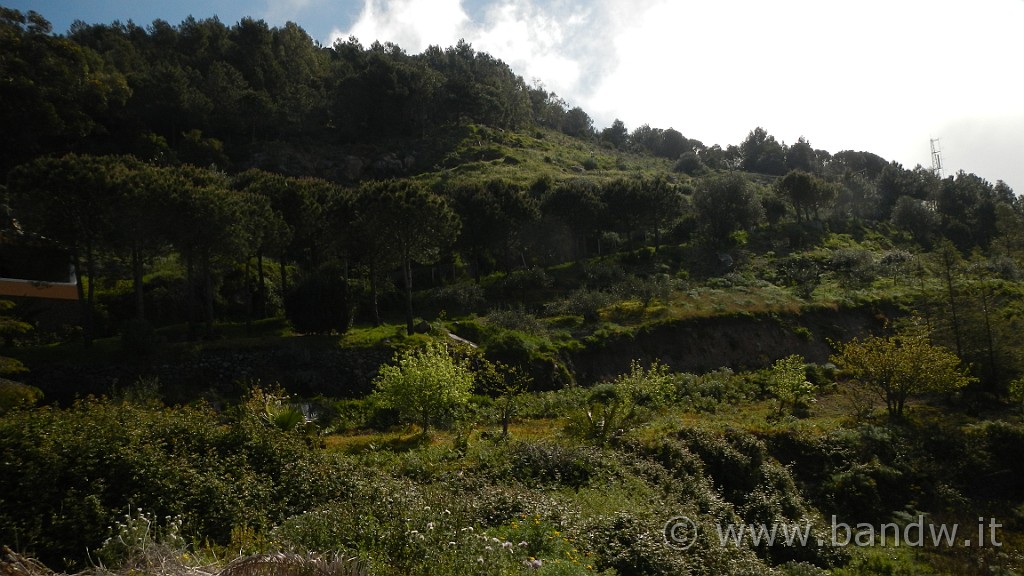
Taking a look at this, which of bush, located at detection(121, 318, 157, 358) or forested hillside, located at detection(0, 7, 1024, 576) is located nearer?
forested hillside, located at detection(0, 7, 1024, 576)

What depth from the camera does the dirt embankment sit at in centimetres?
3834

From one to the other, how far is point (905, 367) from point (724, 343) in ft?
55.3

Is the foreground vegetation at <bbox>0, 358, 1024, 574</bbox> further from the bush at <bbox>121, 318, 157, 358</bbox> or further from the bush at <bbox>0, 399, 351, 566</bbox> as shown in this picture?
the bush at <bbox>121, 318, 157, 358</bbox>

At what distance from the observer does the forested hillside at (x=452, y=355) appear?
37.4 ft

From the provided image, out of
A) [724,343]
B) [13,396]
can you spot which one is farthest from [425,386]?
[724,343]

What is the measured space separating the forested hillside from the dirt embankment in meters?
0.20

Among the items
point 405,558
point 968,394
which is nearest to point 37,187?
point 405,558

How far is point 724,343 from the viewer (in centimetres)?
4231

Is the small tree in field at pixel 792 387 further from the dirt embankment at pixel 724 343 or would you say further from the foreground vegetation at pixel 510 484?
the dirt embankment at pixel 724 343

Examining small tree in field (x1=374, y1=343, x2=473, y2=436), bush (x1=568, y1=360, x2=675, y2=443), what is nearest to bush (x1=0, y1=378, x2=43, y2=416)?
small tree in field (x1=374, y1=343, x2=473, y2=436)

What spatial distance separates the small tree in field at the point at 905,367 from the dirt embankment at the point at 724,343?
37.2ft

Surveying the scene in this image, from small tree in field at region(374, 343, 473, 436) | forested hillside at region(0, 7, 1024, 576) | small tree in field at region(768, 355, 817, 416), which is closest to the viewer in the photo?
forested hillside at region(0, 7, 1024, 576)

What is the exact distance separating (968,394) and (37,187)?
4741 cm

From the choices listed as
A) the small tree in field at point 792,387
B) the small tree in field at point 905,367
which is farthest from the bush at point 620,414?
the small tree in field at point 905,367
